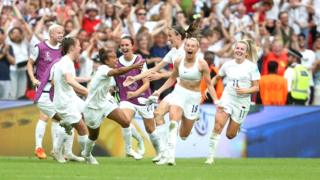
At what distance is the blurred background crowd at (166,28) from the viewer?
25797mm

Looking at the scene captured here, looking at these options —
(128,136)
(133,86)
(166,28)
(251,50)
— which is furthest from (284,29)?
(128,136)

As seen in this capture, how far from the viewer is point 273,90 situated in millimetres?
26281

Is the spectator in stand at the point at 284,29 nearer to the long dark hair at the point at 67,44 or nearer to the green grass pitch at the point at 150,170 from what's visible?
the green grass pitch at the point at 150,170

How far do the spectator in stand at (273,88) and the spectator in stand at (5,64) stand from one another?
611cm

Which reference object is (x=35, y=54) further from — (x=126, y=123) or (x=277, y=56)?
(x=277, y=56)

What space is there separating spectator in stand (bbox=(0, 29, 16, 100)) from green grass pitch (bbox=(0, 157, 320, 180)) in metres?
4.03

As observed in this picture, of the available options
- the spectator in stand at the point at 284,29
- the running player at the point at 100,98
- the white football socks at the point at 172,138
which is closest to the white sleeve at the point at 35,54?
the running player at the point at 100,98

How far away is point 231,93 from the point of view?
21.1 meters

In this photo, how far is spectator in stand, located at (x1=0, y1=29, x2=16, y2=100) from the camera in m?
25.2

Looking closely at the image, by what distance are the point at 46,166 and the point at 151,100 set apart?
7.60 ft

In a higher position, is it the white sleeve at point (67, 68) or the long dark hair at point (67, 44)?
the long dark hair at point (67, 44)

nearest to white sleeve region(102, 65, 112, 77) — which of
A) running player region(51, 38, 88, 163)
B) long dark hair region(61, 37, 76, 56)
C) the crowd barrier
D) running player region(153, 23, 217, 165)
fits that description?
running player region(51, 38, 88, 163)

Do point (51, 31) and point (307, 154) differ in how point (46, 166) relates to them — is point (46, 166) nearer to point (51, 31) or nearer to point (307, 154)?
point (51, 31)

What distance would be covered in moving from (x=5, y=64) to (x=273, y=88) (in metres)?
6.55
